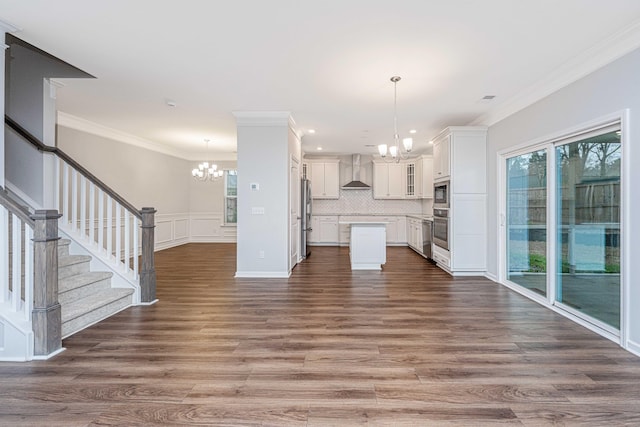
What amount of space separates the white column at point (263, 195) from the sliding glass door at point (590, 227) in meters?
3.67

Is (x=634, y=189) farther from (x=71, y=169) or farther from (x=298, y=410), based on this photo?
(x=71, y=169)

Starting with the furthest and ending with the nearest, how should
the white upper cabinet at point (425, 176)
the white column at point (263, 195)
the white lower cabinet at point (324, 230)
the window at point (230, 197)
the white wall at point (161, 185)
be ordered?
the window at point (230, 197) → the white lower cabinet at point (324, 230) → the white upper cabinet at point (425, 176) → the white wall at point (161, 185) → the white column at point (263, 195)

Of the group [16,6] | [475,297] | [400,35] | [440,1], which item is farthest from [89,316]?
[475,297]

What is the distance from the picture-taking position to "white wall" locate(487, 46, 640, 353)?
2.64 meters

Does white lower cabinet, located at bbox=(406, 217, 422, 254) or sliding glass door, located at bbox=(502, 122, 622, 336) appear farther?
white lower cabinet, located at bbox=(406, 217, 422, 254)

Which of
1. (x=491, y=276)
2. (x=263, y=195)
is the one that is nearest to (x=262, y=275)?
(x=263, y=195)

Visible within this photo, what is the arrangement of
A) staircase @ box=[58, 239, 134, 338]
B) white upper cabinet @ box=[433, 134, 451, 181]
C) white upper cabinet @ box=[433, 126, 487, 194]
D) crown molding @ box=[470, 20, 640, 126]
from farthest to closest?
white upper cabinet @ box=[433, 134, 451, 181], white upper cabinet @ box=[433, 126, 487, 194], staircase @ box=[58, 239, 134, 338], crown molding @ box=[470, 20, 640, 126]

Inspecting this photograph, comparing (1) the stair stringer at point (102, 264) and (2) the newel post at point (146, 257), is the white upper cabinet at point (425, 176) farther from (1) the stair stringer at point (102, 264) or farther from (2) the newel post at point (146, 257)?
(1) the stair stringer at point (102, 264)

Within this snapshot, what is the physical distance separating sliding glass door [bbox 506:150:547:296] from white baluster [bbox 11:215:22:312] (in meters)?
5.22

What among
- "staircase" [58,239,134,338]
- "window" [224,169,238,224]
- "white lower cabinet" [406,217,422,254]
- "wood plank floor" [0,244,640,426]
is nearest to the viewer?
"wood plank floor" [0,244,640,426]

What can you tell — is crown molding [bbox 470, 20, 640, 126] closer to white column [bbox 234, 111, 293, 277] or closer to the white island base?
the white island base

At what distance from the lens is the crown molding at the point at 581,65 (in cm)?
271

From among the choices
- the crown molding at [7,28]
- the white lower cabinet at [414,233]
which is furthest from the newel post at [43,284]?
the white lower cabinet at [414,233]

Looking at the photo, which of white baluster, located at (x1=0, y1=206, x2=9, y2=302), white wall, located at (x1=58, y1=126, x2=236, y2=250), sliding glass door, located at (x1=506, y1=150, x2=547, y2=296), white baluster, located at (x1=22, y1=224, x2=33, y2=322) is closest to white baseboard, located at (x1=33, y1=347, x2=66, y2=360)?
white baluster, located at (x1=22, y1=224, x2=33, y2=322)
